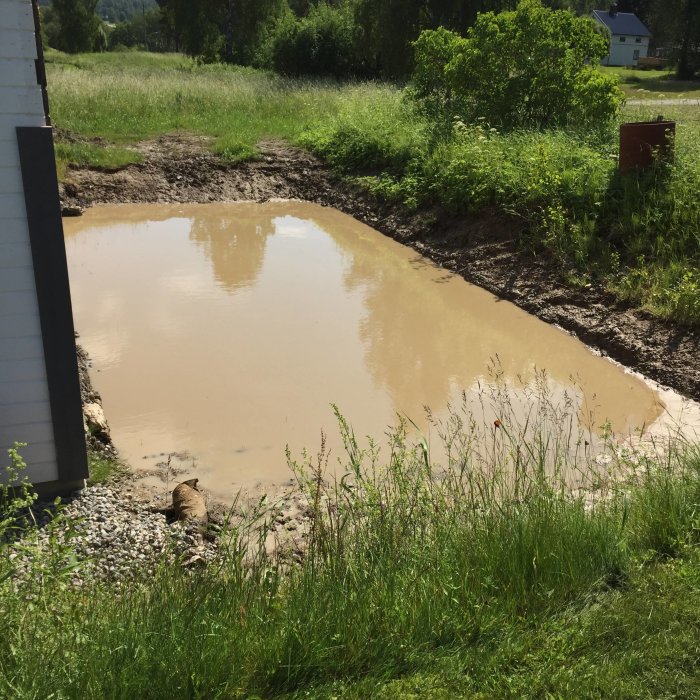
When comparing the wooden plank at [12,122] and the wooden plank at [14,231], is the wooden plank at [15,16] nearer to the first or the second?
the wooden plank at [12,122]

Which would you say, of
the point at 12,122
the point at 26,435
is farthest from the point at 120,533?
the point at 12,122

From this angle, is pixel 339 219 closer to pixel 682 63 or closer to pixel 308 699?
pixel 308 699

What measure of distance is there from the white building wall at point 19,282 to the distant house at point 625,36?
249ft

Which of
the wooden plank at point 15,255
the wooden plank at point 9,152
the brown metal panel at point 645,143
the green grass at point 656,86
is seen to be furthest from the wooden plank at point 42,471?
the green grass at point 656,86

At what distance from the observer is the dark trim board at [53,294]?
6.18 metres

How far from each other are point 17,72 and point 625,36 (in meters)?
79.3

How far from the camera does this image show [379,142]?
19.5m

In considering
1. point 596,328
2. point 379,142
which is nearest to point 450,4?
point 379,142

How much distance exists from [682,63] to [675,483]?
48.4 m

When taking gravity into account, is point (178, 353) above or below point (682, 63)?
below

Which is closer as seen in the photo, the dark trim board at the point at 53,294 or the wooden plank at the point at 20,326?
the dark trim board at the point at 53,294

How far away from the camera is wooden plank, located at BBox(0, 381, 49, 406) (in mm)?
6527

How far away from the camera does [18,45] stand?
236 inches

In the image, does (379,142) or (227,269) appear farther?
(379,142)
